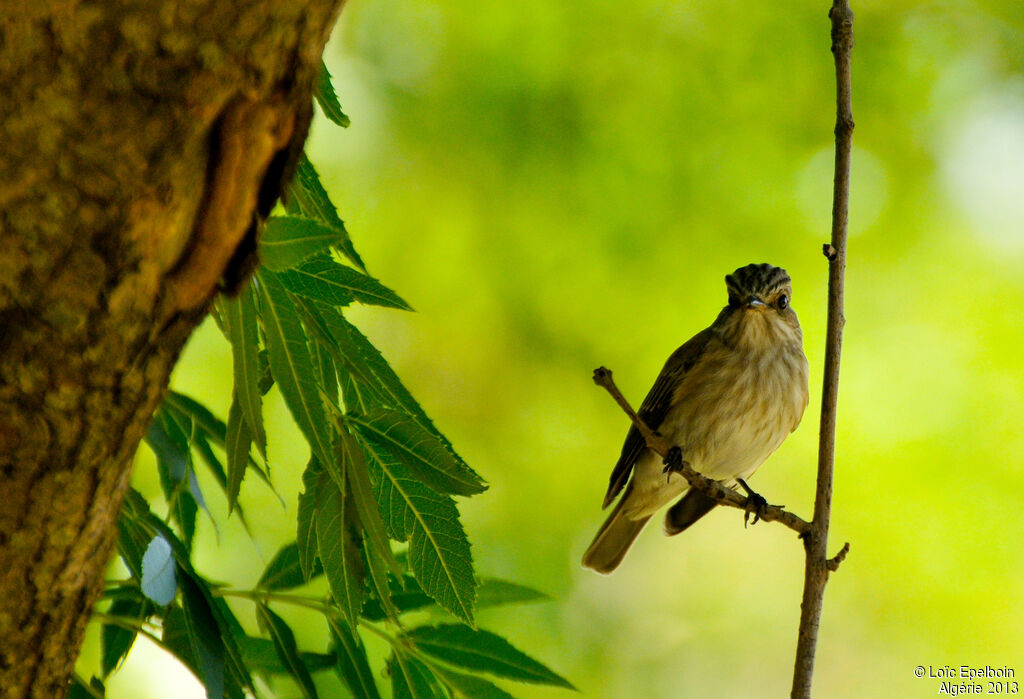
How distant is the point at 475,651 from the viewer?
2330mm

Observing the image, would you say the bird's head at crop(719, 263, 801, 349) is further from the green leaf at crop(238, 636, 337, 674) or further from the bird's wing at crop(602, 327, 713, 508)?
the green leaf at crop(238, 636, 337, 674)

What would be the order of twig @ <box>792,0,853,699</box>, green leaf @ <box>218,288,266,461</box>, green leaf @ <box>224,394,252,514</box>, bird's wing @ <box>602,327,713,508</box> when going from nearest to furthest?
green leaf @ <box>218,288,266,461</box> < green leaf @ <box>224,394,252,514</box> < twig @ <box>792,0,853,699</box> < bird's wing @ <box>602,327,713,508</box>

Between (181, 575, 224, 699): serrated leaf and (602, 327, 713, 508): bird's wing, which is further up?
(602, 327, 713, 508): bird's wing

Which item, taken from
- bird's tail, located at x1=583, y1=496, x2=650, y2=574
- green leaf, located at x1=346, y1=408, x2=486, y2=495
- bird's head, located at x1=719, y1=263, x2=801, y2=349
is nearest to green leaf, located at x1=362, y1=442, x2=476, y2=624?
green leaf, located at x1=346, y1=408, x2=486, y2=495

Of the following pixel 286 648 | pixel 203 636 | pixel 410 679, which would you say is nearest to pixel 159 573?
pixel 203 636

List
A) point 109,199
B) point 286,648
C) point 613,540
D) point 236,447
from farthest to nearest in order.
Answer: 1. point 613,540
2. point 286,648
3. point 236,447
4. point 109,199

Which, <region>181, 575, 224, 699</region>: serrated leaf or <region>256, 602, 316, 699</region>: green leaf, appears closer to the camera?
<region>181, 575, 224, 699</region>: serrated leaf

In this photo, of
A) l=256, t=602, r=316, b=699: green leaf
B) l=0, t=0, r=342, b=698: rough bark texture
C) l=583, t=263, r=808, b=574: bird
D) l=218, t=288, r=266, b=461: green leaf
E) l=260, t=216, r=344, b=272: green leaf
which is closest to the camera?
l=0, t=0, r=342, b=698: rough bark texture

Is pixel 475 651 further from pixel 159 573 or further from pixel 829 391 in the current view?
pixel 829 391

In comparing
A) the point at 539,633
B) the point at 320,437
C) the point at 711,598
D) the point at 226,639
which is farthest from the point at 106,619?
the point at 711,598

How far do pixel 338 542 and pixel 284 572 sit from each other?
46 cm

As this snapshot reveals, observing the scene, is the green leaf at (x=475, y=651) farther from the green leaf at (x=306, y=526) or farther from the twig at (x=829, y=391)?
the twig at (x=829, y=391)

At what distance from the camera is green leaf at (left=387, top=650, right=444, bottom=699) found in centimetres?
230

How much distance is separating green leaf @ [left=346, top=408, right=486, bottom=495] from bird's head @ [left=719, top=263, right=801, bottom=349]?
2688 mm
